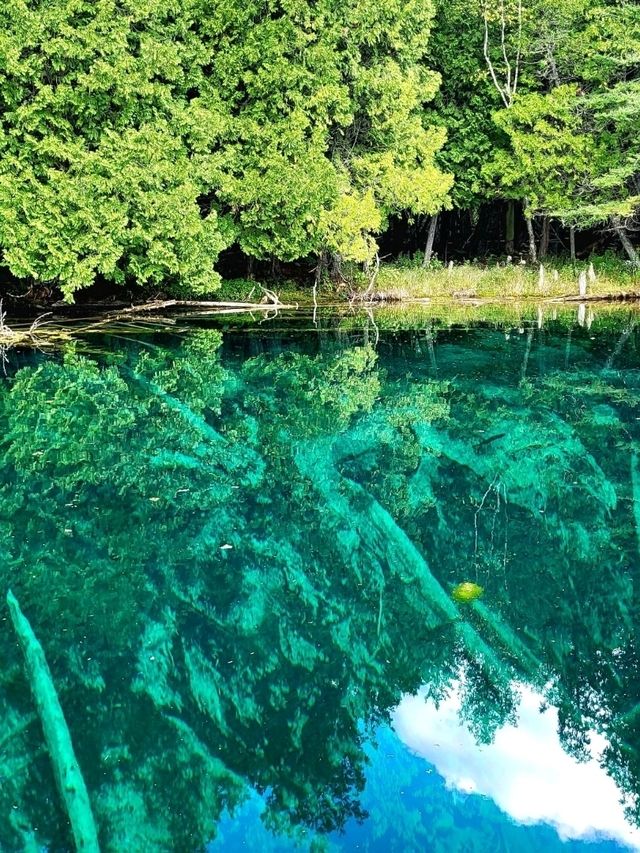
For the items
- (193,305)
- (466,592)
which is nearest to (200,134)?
(193,305)

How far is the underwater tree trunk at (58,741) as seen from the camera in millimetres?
3266

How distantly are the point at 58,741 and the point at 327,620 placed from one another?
69.2 inches

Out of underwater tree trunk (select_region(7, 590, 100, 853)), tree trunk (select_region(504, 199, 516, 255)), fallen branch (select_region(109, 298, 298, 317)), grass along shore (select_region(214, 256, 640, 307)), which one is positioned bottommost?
underwater tree trunk (select_region(7, 590, 100, 853))

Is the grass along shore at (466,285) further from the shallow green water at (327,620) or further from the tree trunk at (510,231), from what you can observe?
the shallow green water at (327,620)

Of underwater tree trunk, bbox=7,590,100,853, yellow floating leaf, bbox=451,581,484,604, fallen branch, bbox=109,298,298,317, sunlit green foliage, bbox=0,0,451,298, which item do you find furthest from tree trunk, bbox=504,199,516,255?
underwater tree trunk, bbox=7,590,100,853

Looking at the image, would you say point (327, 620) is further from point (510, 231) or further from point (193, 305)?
point (510, 231)

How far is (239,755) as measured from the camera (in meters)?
3.74

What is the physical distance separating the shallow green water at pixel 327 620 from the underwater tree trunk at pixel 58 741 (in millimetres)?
45

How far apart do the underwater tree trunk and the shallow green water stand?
0.15 ft

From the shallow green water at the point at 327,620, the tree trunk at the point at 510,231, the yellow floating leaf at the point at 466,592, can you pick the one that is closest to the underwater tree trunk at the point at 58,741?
the shallow green water at the point at 327,620

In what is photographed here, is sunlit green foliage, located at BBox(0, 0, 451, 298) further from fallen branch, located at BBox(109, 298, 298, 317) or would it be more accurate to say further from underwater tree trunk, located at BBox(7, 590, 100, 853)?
underwater tree trunk, located at BBox(7, 590, 100, 853)

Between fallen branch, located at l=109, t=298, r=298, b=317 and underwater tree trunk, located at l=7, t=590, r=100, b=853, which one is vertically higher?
fallen branch, located at l=109, t=298, r=298, b=317

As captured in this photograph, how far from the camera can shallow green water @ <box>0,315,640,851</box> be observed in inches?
135

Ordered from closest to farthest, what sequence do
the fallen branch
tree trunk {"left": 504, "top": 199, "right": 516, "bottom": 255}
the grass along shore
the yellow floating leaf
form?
the yellow floating leaf < the fallen branch < the grass along shore < tree trunk {"left": 504, "top": 199, "right": 516, "bottom": 255}
